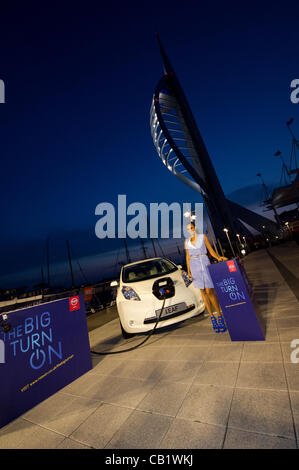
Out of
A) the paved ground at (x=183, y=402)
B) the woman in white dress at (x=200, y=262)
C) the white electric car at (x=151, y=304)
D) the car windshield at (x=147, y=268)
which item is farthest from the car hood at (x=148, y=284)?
the paved ground at (x=183, y=402)

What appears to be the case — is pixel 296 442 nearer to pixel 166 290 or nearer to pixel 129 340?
pixel 166 290

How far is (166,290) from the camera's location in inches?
139

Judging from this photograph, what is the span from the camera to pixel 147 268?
4.88m

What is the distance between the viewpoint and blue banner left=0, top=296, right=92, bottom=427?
7.40 ft

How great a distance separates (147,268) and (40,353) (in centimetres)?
279

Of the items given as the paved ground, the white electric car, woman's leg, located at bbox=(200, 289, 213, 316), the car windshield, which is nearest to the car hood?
the white electric car

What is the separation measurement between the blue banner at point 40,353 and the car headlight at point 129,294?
816 millimetres

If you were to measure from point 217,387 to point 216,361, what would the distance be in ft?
1.74

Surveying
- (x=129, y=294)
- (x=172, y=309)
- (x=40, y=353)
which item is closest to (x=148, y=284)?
(x=129, y=294)

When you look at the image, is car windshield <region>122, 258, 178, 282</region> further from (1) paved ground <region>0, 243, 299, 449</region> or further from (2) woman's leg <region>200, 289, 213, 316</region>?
(1) paved ground <region>0, 243, 299, 449</region>

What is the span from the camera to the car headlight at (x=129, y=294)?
354cm

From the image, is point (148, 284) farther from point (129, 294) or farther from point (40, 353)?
point (40, 353)

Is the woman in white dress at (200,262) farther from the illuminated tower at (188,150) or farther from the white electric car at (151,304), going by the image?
the illuminated tower at (188,150)

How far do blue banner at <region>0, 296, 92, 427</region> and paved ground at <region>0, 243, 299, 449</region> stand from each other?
150 millimetres
